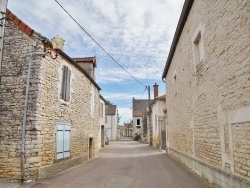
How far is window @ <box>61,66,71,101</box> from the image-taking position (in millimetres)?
9256

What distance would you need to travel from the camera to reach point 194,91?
7.87 meters

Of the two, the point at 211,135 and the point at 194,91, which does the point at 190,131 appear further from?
the point at 211,135

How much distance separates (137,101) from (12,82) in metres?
42.1

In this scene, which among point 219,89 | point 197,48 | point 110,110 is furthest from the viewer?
point 110,110

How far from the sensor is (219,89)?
17.7 feet

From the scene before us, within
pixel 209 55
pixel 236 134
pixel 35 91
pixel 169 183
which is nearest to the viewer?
pixel 236 134

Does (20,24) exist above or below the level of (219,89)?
above

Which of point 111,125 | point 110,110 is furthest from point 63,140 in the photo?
point 110,110

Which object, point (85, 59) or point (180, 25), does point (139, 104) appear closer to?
point (85, 59)

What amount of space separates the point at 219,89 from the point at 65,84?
6308 millimetres

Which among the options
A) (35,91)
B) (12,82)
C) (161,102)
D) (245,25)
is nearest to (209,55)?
(245,25)

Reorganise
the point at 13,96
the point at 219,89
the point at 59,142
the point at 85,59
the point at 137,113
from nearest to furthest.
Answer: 1. the point at 219,89
2. the point at 13,96
3. the point at 59,142
4. the point at 85,59
5. the point at 137,113

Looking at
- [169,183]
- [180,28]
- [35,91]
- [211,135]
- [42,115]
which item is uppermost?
[180,28]

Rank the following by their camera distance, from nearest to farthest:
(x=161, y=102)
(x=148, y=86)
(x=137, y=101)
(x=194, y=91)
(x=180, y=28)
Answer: (x=194, y=91), (x=180, y=28), (x=161, y=102), (x=148, y=86), (x=137, y=101)
